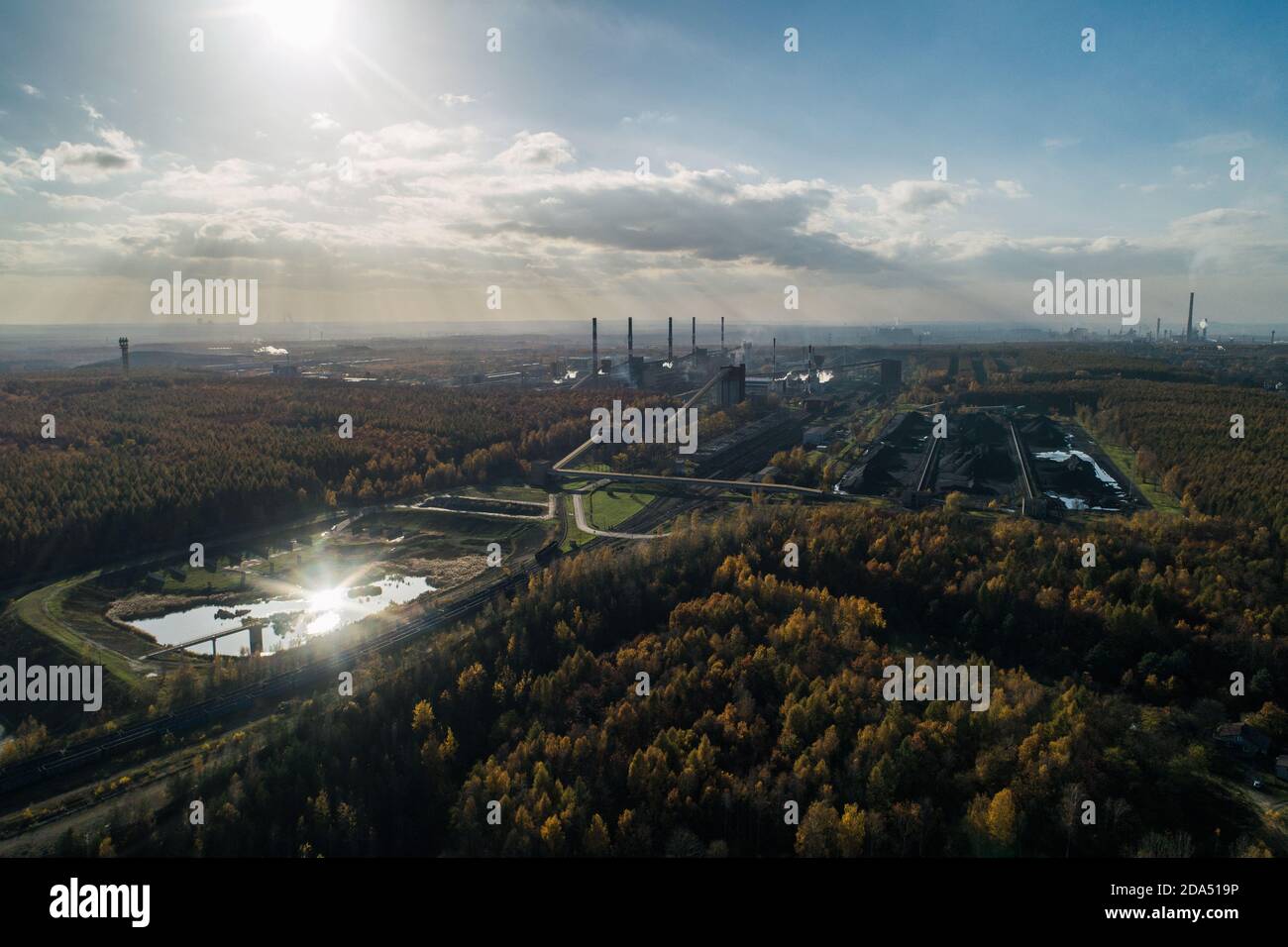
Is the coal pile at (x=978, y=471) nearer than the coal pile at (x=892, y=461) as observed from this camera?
No

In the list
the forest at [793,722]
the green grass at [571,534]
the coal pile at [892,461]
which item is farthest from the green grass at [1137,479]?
the green grass at [571,534]

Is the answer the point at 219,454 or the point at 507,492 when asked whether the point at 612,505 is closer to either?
the point at 507,492

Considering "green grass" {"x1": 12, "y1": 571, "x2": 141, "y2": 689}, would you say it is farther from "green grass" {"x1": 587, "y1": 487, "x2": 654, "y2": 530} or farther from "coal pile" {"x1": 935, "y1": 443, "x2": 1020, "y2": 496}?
"coal pile" {"x1": 935, "y1": 443, "x2": 1020, "y2": 496}

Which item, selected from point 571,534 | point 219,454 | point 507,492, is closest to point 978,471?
point 571,534

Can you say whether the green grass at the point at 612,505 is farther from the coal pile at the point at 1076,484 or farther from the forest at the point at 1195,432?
the forest at the point at 1195,432

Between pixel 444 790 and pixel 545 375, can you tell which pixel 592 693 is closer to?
pixel 444 790

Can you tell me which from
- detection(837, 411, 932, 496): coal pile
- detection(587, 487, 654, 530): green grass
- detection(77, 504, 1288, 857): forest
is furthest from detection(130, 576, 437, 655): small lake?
detection(837, 411, 932, 496): coal pile
